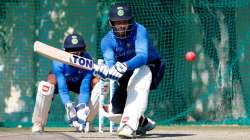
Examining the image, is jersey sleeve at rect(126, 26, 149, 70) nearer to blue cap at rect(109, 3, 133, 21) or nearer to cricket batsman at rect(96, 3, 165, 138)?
cricket batsman at rect(96, 3, 165, 138)

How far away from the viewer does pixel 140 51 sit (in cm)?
912

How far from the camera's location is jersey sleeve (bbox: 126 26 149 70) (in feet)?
29.5

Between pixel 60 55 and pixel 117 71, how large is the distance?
0.63 m

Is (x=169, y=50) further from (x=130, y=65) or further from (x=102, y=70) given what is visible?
(x=102, y=70)

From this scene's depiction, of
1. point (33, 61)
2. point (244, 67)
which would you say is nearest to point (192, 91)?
point (244, 67)

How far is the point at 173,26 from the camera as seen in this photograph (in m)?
15.3

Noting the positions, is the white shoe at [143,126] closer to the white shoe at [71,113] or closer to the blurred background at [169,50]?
the white shoe at [71,113]

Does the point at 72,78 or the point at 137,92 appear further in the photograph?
the point at 72,78

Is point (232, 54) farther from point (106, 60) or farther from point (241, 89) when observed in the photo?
point (106, 60)

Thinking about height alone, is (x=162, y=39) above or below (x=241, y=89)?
above

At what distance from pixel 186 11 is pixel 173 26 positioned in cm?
36

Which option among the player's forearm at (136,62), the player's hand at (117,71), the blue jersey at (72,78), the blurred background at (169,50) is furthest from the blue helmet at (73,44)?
the blurred background at (169,50)

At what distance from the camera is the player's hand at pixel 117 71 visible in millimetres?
8789

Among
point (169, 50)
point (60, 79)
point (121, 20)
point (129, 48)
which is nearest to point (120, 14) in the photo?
point (121, 20)
